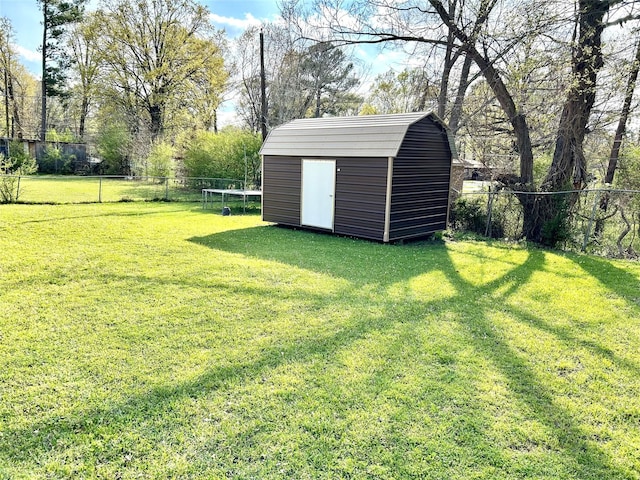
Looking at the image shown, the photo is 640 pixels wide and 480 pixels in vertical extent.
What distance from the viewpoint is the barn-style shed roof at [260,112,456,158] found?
7.56 meters

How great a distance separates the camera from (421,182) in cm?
830

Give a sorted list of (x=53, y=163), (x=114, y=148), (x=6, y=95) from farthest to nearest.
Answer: (x=6, y=95)
(x=53, y=163)
(x=114, y=148)

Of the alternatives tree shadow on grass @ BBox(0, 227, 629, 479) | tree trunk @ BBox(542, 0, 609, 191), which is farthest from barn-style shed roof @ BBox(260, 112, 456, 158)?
tree trunk @ BBox(542, 0, 609, 191)

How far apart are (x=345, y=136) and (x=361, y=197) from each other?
121cm

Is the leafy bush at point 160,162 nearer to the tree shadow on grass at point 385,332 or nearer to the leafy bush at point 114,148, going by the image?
the leafy bush at point 114,148

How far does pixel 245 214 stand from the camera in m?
11.8

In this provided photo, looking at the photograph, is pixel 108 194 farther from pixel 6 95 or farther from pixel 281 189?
pixel 6 95

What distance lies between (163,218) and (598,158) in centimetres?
1082

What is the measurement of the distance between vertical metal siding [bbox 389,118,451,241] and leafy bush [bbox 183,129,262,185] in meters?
7.82

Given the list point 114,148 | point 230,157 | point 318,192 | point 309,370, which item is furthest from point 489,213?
point 114,148

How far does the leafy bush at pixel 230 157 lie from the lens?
1531cm

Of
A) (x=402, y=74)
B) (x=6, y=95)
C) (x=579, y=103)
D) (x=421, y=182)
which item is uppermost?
(x=6, y=95)

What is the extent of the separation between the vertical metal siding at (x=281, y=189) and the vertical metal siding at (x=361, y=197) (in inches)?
42.5

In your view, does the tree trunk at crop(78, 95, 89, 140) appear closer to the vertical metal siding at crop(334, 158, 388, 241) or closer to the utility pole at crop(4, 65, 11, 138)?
A: the utility pole at crop(4, 65, 11, 138)
